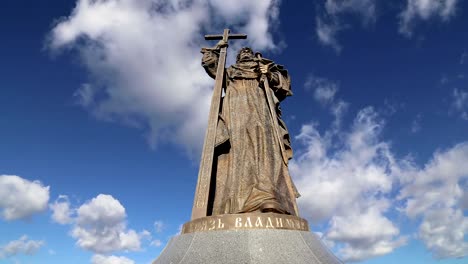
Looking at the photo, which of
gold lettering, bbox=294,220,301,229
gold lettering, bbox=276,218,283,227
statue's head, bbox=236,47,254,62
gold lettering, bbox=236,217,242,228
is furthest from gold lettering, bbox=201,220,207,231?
statue's head, bbox=236,47,254,62

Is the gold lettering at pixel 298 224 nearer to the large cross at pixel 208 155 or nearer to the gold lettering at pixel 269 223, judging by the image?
the gold lettering at pixel 269 223

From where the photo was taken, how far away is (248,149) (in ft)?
27.3

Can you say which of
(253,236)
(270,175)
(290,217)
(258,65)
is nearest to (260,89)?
(258,65)

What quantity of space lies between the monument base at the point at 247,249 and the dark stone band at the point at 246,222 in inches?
5.3

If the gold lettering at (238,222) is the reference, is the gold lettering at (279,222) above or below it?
above

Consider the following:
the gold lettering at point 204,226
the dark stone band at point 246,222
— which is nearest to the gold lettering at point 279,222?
the dark stone band at point 246,222

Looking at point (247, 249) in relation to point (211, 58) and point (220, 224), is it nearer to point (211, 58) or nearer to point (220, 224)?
point (220, 224)

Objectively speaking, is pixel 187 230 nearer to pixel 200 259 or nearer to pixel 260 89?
pixel 200 259

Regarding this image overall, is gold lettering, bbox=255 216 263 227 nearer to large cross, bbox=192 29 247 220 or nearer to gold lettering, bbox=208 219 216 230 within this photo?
gold lettering, bbox=208 219 216 230

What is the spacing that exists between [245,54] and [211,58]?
1079mm

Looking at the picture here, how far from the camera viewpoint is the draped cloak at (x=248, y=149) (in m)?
7.52

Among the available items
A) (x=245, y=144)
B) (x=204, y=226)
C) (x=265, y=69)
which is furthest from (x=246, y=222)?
(x=265, y=69)

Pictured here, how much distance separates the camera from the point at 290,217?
6719 mm

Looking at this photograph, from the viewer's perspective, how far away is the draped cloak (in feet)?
24.7
